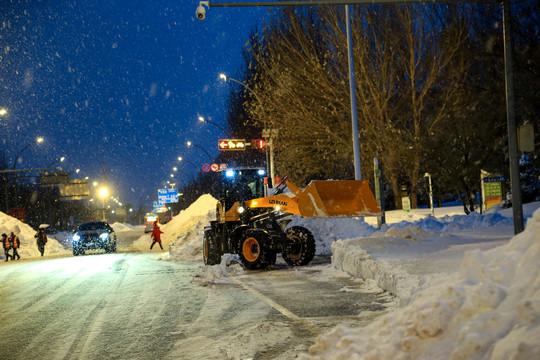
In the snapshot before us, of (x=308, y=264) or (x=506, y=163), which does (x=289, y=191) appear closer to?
(x=308, y=264)

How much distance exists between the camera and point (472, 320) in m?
3.64

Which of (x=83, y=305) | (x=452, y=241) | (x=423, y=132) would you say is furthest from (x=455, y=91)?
(x=83, y=305)

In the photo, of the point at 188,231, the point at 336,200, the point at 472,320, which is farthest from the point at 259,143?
the point at 472,320

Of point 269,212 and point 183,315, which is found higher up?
point 269,212

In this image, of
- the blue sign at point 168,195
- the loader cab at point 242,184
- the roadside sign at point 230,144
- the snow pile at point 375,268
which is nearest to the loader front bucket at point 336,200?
the snow pile at point 375,268

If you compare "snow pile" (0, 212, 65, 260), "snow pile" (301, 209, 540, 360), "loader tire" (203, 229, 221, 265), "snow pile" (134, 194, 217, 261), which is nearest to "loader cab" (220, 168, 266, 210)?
"loader tire" (203, 229, 221, 265)

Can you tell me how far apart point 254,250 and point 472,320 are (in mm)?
10359

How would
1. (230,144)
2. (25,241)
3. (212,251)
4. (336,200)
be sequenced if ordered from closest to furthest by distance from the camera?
(336,200) < (212,251) < (230,144) < (25,241)

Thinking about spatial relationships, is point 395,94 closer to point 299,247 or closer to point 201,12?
point 299,247

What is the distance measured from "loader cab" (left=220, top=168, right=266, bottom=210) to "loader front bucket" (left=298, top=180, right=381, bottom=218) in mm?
2706

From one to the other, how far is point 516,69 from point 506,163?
760 centimetres

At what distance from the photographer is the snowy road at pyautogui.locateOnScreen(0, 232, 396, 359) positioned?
5922 mm

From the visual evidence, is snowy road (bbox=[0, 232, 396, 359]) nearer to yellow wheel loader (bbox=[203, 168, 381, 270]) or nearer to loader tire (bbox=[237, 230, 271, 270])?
loader tire (bbox=[237, 230, 271, 270])

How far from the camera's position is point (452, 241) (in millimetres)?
12781
